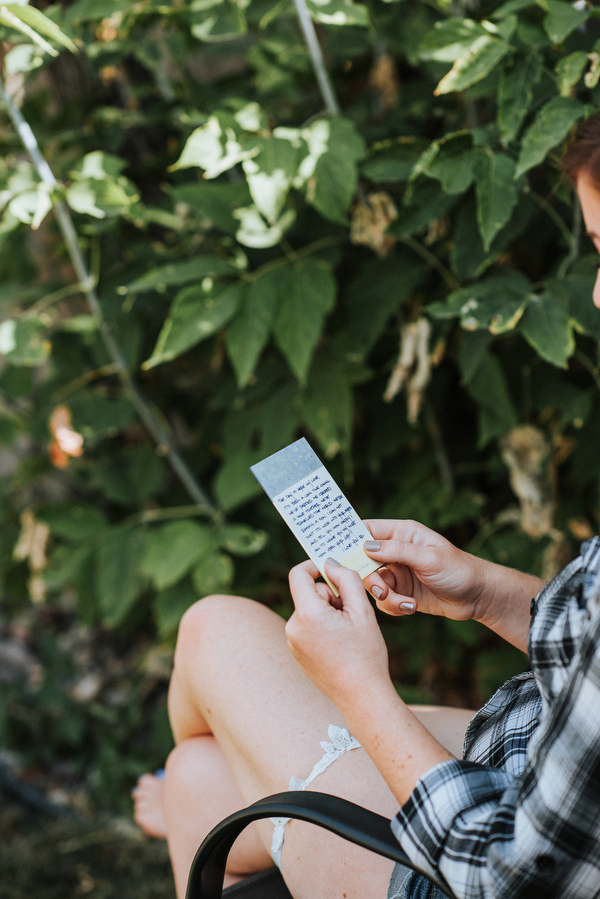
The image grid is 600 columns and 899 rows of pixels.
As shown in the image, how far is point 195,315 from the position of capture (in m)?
1.37

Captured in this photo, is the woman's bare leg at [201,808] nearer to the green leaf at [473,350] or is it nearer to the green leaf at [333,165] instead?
the green leaf at [473,350]

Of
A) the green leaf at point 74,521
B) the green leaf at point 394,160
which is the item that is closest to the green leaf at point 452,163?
the green leaf at point 394,160

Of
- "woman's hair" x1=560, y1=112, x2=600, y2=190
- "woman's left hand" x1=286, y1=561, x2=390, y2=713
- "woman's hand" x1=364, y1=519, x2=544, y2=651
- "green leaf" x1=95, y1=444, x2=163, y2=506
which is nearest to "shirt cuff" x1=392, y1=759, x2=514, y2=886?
"woman's left hand" x1=286, y1=561, x2=390, y2=713

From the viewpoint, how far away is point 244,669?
103 centimetres

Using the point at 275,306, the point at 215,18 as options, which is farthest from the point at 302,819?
the point at 215,18

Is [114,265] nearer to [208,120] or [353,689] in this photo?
[208,120]

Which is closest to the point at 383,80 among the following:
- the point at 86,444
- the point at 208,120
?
the point at 208,120

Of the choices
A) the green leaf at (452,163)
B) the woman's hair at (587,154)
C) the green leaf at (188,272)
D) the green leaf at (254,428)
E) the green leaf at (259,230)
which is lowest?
the green leaf at (254,428)

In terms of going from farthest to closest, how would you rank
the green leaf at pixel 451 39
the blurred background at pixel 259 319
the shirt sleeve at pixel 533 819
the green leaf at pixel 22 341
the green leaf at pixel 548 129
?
the green leaf at pixel 22 341, the blurred background at pixel 259 319, the green leaf at pixel 451 39, the green leaf at pixel 548 129, the shirt sleeve at pixel 533 819

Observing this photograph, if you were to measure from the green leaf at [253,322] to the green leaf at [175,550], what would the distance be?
409 millimetres

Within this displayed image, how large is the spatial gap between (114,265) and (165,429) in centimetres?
44

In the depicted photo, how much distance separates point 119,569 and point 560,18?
4.48 ft

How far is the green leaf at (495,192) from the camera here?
Result: 1105 millimetres

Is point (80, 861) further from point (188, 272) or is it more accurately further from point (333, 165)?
point (333, 165)
